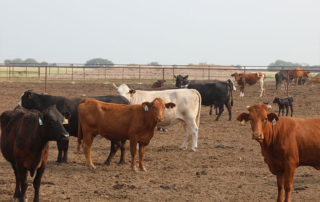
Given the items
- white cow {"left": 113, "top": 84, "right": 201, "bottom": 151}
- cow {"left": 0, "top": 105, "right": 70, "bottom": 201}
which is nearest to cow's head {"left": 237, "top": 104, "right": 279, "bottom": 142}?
cow {"left": 0, "top": 105, "right": 70, "bottom": 201}

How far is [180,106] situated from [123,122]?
2206 mm

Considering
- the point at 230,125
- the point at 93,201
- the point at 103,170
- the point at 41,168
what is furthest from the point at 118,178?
the point at 230,125

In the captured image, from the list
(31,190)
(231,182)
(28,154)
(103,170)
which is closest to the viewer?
(28,154)

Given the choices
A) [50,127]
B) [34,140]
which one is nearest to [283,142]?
[50,127]

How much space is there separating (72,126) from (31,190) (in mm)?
2264

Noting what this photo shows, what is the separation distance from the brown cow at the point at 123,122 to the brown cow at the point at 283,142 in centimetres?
239

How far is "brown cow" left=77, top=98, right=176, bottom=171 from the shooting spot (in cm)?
695

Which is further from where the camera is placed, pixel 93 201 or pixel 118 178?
pixel 118 178

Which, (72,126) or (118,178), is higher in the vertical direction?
(72,126)

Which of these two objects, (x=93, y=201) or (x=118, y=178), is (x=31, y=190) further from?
(x=118, y=178)

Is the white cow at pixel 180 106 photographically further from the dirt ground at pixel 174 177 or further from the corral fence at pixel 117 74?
the corral fence at pixel 117 74

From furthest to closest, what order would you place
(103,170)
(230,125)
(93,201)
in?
1. (230,125)
2. (103,170)
3. (93,201)

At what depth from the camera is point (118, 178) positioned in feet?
21.3

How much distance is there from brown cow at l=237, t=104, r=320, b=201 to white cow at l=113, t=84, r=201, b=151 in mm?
3843
